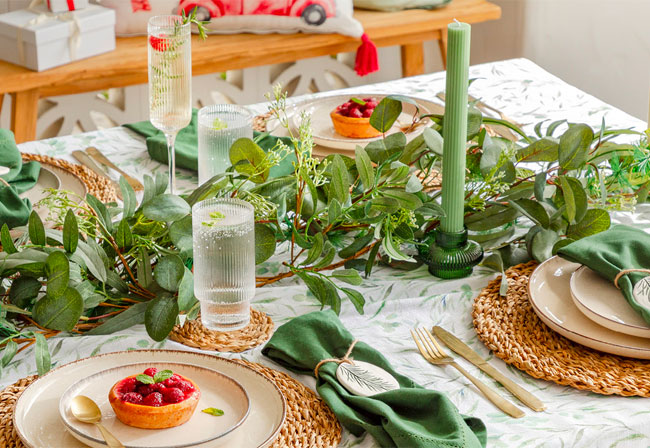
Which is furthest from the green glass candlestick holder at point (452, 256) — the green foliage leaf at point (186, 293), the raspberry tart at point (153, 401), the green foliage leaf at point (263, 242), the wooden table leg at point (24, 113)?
the wooden table leg at point (24, 113)

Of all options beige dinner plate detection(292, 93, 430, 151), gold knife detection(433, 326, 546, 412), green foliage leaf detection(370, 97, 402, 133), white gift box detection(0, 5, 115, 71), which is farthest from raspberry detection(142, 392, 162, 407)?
white gift box detection(0, 5, 115, 71)

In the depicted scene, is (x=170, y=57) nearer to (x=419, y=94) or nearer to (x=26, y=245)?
(x=26, y=245)

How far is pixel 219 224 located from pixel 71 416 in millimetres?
252

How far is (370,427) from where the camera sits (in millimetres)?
799

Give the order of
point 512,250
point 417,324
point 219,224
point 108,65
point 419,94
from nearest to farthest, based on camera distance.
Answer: point 219,224 < point 417,324 < point 512,250 < point 419,94 < point 108,65

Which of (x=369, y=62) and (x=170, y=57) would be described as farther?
(x=369, y=62)

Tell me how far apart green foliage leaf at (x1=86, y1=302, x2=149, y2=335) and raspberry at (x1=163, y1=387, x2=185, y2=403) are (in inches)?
9.2

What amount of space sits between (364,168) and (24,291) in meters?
0.43

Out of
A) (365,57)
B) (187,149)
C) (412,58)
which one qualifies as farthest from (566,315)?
(412,58)

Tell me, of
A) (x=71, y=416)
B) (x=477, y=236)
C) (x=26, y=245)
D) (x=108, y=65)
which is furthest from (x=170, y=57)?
(x=108, y=65)

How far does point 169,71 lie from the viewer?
1201mm

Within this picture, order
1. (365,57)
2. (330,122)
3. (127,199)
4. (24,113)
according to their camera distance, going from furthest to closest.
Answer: (365,57) < (24,113) < (330,122) < (127,199)

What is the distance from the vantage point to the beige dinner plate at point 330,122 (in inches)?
55.7

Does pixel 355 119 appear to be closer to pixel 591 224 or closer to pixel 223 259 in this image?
pixel 591 224
